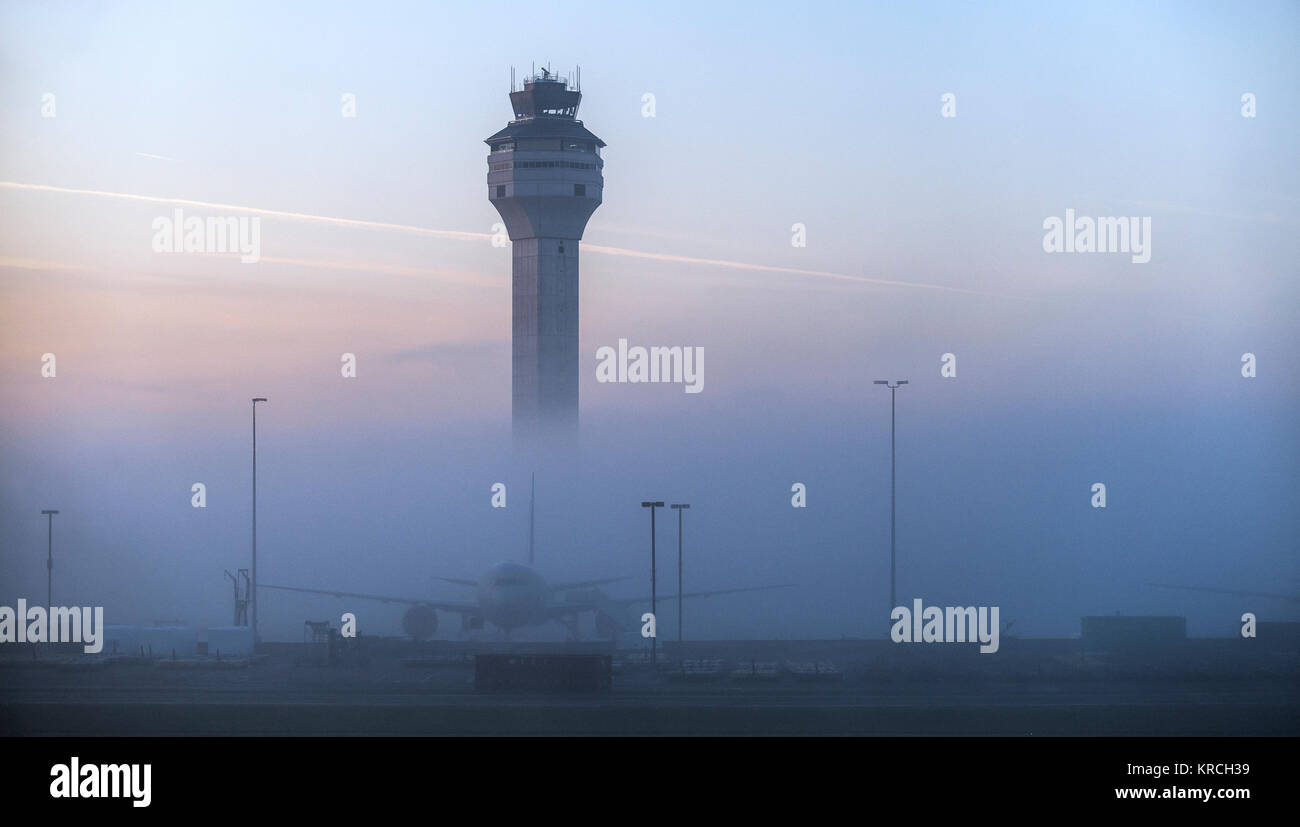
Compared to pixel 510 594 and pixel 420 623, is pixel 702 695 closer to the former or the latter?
pixel 510 594

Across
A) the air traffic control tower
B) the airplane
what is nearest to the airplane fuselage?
the airplane

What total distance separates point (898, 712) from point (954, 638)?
31.6m

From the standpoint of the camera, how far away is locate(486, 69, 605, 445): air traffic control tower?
497 ft

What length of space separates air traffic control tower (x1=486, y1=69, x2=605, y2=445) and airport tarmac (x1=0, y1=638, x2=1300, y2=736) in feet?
225

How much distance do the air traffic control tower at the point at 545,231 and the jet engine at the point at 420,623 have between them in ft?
189

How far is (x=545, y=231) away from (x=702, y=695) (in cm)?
10018

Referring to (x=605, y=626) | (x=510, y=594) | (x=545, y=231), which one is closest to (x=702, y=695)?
(x=510, y=594)

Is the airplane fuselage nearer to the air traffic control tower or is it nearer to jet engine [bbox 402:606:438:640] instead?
jet engine [bbox 402:606:438:640]

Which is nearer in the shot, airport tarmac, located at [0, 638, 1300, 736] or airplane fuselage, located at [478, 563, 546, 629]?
airport tarmac, located at [0, 638, 1300, 736]
